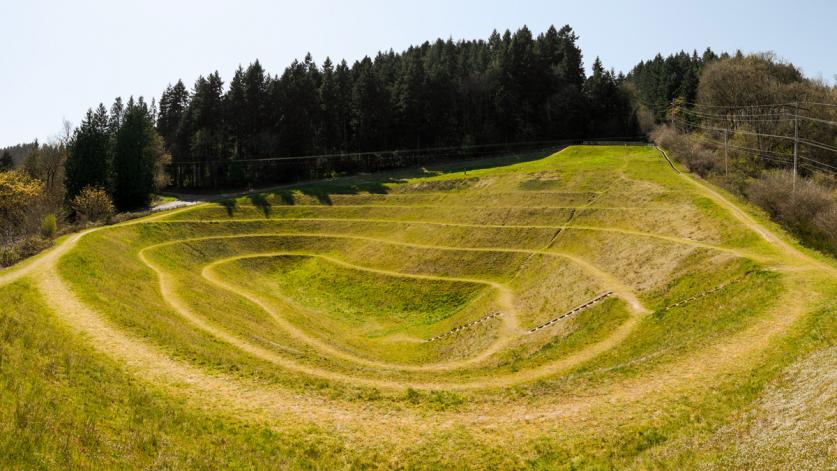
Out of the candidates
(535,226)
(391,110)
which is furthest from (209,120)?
(535,226)

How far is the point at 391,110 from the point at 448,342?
80.8 m

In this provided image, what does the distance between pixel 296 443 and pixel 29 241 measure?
41935mm

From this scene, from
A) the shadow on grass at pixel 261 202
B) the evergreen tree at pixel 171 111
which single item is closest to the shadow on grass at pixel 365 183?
the shadow on grass at pixel 261 202

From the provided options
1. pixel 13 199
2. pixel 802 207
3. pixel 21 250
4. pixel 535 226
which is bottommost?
pixel 535 226

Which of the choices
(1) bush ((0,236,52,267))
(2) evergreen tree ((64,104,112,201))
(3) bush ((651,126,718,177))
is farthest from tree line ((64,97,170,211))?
(3) bush ((651,126,718,177))

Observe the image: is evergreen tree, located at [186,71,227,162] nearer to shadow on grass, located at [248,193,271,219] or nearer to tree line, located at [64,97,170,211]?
tree line, located at [64,97,170,211]

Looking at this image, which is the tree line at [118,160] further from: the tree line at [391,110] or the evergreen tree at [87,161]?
Answer: the tree line at [391,110]

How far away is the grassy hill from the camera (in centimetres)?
1719

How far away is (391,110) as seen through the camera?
110562 millimetres

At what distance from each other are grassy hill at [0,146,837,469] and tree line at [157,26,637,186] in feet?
162

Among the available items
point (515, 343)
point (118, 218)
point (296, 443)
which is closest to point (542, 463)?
point (296, 443)

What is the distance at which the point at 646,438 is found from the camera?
17.8m

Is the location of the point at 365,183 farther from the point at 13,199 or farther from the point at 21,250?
the point at 21,250

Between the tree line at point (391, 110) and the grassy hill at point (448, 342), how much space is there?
49375 mm
